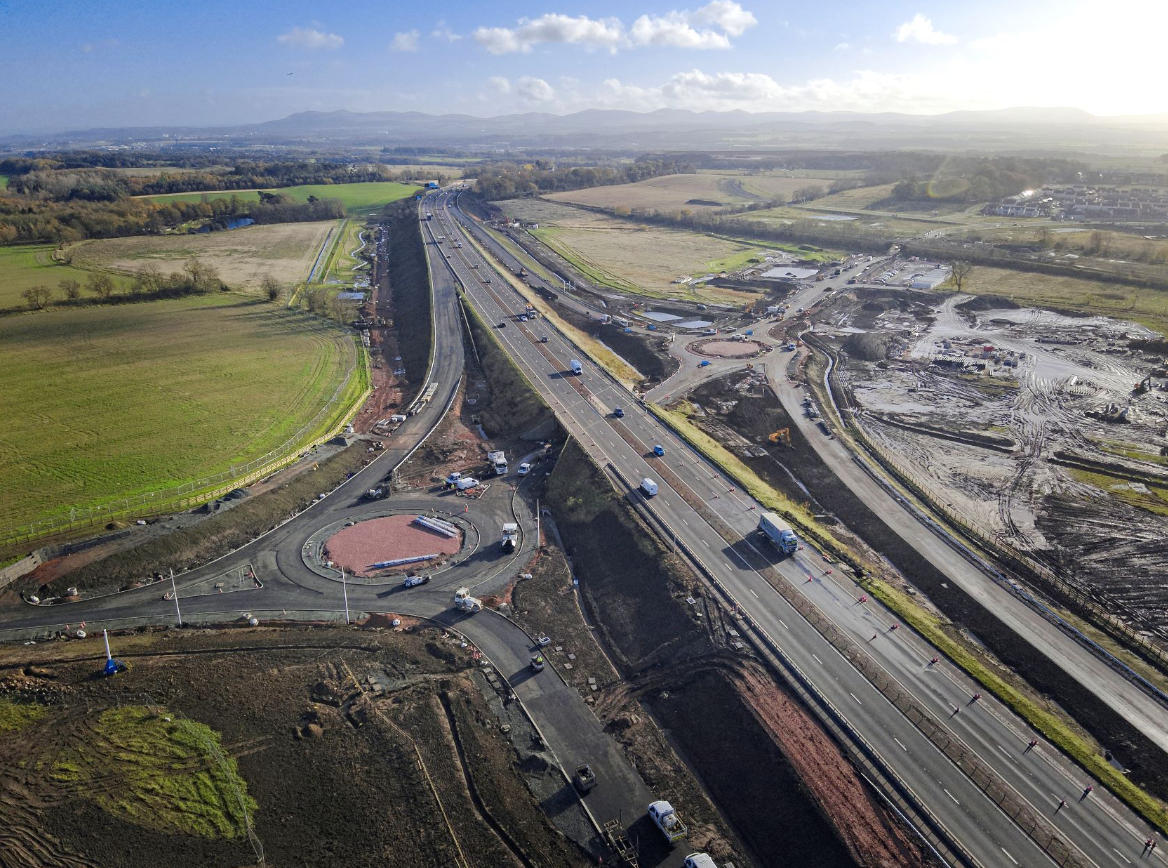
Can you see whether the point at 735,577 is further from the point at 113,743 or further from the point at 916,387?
the point at 916,387

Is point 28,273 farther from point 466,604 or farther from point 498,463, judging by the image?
point 466,604

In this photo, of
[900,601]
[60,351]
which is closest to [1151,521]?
[900,601]

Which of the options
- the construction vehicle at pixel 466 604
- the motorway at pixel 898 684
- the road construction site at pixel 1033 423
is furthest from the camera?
the road construction site at pixel 1033 423

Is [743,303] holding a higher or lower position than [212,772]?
higher

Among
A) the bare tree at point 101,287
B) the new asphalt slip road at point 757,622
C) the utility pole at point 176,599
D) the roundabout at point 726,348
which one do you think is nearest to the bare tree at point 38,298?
the bare tree at point 101,287

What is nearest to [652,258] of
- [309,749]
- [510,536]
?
[510,536]

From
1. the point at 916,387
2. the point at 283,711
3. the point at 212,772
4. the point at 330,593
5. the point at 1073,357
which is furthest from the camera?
the point at 1073,357

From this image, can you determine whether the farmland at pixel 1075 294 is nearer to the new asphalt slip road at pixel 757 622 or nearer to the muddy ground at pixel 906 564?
the muddy ground at pixel 906 564
